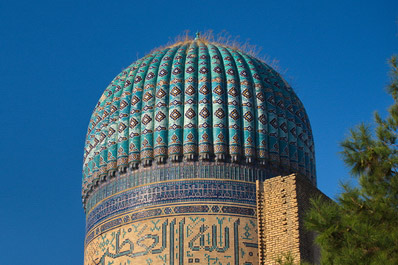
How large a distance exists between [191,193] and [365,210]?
499cm

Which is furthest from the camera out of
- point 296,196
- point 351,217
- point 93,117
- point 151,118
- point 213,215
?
point 93,117

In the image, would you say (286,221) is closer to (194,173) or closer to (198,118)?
(194,173)

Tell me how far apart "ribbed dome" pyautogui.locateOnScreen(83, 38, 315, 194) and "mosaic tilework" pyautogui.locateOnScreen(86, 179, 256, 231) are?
371 mm

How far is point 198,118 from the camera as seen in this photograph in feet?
38.6

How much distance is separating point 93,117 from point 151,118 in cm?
152

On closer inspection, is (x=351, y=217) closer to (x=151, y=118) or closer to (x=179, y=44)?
(x=151, y=118)

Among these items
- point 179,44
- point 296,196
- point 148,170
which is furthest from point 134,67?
point 296,196

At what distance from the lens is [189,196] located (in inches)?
448

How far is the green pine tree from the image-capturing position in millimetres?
6395

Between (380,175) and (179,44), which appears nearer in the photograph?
(380,175)

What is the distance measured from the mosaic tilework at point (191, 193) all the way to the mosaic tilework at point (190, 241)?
29 centimetres

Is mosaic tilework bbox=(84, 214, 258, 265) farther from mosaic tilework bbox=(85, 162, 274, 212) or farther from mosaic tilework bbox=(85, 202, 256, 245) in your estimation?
mosaic tilework bbox=(85, 162, 274, 212)

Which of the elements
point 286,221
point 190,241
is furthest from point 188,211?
point 286,221

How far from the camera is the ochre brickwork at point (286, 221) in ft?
33.1
